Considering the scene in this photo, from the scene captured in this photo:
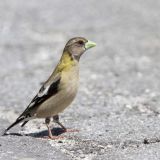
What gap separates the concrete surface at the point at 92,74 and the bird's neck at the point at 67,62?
99cm

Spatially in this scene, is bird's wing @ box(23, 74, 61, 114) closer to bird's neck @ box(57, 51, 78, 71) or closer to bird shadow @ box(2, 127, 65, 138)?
bird's neck @ box(57, 51, 78, 71)

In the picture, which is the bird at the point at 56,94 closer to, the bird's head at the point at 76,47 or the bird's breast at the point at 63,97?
the bird's breast at the point at 63,97

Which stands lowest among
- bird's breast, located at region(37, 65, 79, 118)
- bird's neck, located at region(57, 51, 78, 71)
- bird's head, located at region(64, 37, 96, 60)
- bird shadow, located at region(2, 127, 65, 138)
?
bird shadow, located at region(2, 127, 65, 138)

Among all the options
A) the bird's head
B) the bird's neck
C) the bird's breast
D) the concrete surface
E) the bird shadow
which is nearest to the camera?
the concrete surface

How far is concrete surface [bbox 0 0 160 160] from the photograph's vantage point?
386 inches

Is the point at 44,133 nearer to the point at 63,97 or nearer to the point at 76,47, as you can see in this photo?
the point at 63,97

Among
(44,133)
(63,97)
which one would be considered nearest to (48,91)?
(63,97)

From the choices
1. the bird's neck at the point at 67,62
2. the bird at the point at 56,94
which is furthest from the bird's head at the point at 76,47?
the bird at the point at 56,94

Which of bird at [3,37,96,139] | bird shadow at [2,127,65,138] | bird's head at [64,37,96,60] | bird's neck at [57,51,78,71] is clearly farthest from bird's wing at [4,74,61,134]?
bird's head at [64,37,96,60]

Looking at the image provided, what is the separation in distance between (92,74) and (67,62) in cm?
495

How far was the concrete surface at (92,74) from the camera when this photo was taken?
32.2ft

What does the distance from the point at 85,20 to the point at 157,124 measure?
37.3 feet

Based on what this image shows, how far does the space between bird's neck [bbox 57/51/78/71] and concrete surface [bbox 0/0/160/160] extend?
3.24 feet

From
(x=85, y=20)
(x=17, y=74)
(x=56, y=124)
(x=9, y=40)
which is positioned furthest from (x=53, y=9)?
(x=56, y=124)
